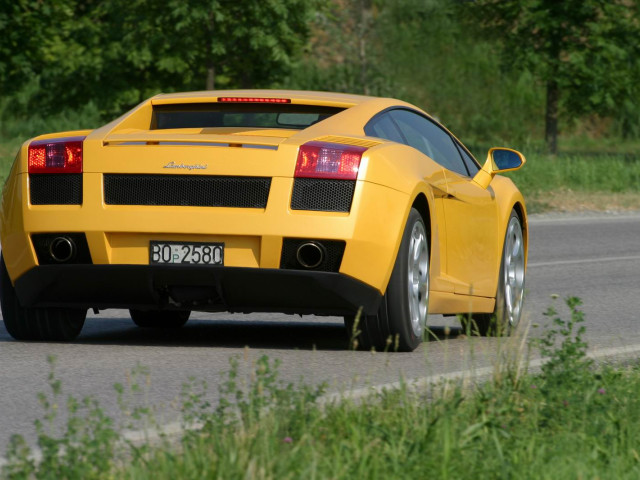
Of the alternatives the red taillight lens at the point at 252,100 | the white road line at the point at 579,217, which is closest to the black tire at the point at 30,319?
the red taillight lens at the point at 252,100

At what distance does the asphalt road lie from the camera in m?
6.11

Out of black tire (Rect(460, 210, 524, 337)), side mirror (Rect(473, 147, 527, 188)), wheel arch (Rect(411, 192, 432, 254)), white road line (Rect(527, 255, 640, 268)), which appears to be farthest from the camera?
white road line (Rect(527, 255, 640, 268))

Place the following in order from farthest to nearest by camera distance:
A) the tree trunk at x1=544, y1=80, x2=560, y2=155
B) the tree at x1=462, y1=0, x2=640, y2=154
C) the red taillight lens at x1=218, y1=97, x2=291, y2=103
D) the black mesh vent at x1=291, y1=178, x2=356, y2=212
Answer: the tree trunk at x1=544, y1=80, x2=560, y2=155 < the tree at x1=462, y1=0, x2=640, y2=154 < the red taillight lens at x1=218, y1=97, x2=291, y2=103 < the black mesh vent at x1=291, y1=178, x2=356, y2=212

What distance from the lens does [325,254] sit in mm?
6965

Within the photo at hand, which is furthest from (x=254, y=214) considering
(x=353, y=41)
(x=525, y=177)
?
(x=353, y=41)

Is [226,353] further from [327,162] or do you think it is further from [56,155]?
[56,155]

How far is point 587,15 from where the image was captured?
138 ft

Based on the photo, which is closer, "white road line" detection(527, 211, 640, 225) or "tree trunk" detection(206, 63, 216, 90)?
"white road line" detection(527, 211, 640, 225)

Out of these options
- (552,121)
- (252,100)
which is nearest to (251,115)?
(252,100)

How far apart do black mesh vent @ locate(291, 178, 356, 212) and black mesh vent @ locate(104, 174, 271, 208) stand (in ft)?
0.48

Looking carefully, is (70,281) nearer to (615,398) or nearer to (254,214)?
(254,214)

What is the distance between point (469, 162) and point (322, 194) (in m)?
2.44

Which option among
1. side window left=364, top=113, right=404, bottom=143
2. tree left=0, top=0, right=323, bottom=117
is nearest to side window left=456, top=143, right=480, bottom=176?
side window left=364, top=113, right=404, bottom=143

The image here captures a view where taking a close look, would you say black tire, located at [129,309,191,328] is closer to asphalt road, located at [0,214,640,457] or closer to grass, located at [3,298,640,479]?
asphalt road, located at [0,214,640,457]
